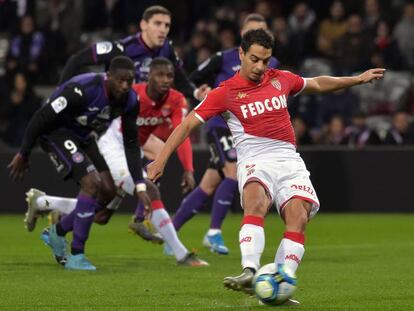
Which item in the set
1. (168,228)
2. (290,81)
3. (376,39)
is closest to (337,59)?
(376,39)

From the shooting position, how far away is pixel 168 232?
36.9 ft

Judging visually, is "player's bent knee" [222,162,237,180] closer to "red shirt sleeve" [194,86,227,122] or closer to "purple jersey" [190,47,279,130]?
"purple jersey" [190,47,279,130]

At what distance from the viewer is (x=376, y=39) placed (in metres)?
21.0

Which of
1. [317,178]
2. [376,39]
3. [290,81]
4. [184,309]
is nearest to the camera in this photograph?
[184,309]

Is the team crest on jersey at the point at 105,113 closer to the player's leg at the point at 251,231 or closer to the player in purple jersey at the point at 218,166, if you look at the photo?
the player in purple jersey at the point at 218,166

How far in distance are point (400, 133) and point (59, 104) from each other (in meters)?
9.96

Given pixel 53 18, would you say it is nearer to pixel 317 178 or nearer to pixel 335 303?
pixel 317 178

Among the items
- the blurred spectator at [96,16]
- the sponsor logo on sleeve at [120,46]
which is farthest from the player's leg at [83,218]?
the blurred spectator at [96,16]

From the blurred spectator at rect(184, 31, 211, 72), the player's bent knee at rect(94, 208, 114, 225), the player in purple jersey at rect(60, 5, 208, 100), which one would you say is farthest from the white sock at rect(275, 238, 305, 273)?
the blurred spectator at rect(184, 31, 211, 72)

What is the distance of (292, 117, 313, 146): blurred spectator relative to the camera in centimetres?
1956

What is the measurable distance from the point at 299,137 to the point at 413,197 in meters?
2.05

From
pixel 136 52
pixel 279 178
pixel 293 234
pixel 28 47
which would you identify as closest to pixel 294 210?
pixel 293 234

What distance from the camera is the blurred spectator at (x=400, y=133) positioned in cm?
1948

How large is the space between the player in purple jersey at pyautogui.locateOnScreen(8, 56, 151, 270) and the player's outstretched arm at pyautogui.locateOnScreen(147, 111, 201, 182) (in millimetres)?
2271
